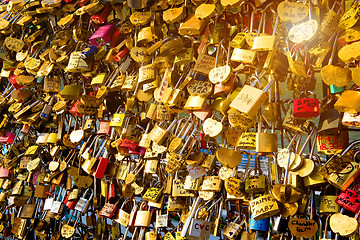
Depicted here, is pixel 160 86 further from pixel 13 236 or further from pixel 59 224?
pixel 13 236

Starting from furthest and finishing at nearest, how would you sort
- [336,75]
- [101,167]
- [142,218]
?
1. [101,167]
2. [142,218]
3. [336,75]

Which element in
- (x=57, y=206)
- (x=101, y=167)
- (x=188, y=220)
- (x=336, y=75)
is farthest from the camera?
(x=57, y=206)

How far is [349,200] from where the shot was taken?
3.03ft

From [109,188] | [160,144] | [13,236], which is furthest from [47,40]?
[13,236]

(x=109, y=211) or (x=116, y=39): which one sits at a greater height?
(x=116, y=39)

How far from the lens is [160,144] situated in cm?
124

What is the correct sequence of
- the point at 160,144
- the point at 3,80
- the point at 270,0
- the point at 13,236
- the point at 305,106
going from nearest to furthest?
the point at 305,106, the point at 270,0, the point at 160,144, the point at 13,236, the point at 3,80

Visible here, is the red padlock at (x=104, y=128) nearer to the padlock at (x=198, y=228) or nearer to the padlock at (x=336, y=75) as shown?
the padlock at (x=198, y=228)

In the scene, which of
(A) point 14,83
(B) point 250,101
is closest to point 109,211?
(B) point 250,101

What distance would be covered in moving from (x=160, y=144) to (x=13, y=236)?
1.26 m

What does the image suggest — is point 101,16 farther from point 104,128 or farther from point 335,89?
point 335,89

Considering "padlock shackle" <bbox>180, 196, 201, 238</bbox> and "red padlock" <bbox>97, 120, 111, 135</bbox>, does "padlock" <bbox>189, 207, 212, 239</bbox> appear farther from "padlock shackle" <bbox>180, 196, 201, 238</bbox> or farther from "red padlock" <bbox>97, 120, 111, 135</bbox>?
"red padlock" <bbox>97, 120, 111, 135</bbox>

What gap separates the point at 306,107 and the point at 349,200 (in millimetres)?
247

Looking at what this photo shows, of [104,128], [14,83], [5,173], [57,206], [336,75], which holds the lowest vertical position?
[57,206]
